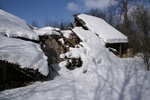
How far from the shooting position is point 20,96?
7977 mm

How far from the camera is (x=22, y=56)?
34.3ft

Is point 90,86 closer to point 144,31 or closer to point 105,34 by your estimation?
point 144,31

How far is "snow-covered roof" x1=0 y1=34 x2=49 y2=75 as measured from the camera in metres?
10.1

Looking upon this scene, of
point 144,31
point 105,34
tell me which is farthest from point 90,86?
point 105,34

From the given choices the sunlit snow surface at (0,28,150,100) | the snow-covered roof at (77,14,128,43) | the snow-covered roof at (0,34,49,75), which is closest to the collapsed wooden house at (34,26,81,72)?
the sunlit snow surface at (0,28,150,100)

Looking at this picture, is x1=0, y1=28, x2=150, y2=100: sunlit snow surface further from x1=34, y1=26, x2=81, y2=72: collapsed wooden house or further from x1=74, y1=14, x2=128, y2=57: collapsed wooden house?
x1=74, y1=14, x2=128, y2=57: collapsed wooden house

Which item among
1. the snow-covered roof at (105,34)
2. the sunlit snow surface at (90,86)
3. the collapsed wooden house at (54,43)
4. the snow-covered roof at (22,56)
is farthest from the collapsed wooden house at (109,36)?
the snow-covered roof at (22,56)

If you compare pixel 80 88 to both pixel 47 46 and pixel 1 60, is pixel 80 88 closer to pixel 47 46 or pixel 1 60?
pixel 1 60

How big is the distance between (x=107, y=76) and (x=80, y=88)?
9.06 ft

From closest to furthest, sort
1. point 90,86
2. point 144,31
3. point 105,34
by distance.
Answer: point 90,86
point 144,31
point 105,34

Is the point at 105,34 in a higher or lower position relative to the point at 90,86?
higher

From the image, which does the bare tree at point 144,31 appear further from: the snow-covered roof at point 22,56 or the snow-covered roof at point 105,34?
the snow-covered roof at point 22,56

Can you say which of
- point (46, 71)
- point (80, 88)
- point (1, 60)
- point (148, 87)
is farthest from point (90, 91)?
point (1, 60)

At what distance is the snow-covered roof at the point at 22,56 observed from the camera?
1005 cm
